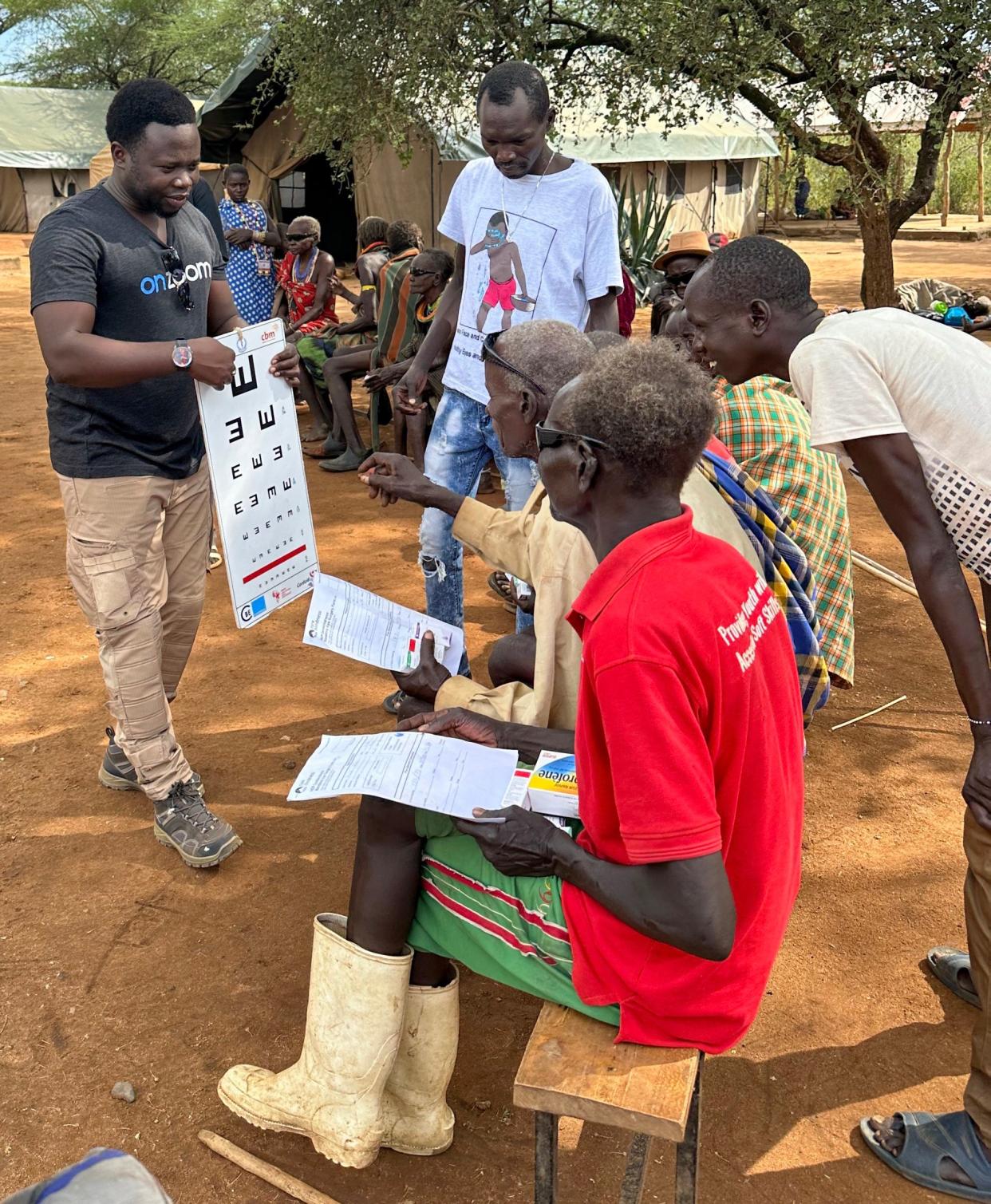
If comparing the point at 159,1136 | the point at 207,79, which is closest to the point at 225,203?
the point at 159,1136

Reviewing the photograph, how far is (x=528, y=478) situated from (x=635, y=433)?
2.09 meters

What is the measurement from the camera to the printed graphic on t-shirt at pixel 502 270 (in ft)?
12.4

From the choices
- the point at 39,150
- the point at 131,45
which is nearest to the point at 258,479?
the point at 39,150

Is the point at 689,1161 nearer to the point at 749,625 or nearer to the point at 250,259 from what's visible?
the point at 749,625

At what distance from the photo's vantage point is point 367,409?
31.8 feet

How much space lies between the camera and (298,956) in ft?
9.93

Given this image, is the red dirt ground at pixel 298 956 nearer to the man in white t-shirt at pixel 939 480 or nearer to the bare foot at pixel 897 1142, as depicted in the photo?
the bare foot at pixel 897 1142

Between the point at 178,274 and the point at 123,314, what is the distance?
0.73 ft

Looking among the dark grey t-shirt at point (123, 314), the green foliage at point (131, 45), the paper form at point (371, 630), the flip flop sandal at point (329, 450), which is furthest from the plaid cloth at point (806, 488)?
the green foliage at point (131, 45)

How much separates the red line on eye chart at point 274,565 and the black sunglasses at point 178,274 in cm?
79

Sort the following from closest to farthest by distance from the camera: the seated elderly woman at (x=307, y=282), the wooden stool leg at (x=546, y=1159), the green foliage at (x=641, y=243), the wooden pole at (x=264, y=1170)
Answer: the wooden stool leg at (x=546, y=1159), the wooden pole at (x=264, y=1170), the seated elderly woman at (x=307, y=282), the green foliage at (x=641, y=243)

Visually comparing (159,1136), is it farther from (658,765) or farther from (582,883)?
(658,765)

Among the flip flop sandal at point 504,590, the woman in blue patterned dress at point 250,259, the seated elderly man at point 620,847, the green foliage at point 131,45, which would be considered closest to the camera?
the seated elderly man at point 620,847

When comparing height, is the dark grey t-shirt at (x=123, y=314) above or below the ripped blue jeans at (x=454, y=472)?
above
